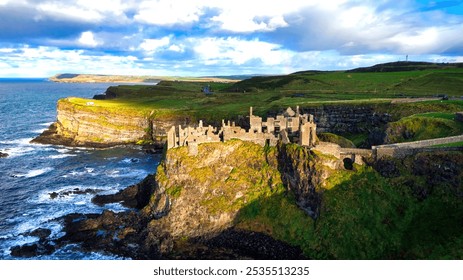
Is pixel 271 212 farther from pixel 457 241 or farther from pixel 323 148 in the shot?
pixel 457 241

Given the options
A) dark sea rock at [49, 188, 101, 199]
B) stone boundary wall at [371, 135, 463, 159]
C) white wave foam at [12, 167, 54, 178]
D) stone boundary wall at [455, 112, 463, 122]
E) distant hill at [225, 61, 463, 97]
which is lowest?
dark sea rock at [49, 188, 101, 199]

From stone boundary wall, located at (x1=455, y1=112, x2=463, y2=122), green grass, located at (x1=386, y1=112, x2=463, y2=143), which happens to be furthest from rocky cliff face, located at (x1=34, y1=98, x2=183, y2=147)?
stone boundary wall, located at (x1=455, y1=112, x2=463, y2=122)

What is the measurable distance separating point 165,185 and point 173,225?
278 inches

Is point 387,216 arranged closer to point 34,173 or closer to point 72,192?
point 72,192

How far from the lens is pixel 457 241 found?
41750 millimetres

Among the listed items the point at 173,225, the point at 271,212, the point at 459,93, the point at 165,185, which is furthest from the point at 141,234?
the point at 459,93

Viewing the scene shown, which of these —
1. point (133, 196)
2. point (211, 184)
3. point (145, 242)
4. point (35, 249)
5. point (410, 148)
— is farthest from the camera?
point (133, 196)

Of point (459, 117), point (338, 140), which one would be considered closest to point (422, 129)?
point (459, 117)

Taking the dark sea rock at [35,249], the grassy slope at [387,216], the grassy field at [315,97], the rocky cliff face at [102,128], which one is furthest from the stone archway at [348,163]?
the rocky cliff face at [102,128]

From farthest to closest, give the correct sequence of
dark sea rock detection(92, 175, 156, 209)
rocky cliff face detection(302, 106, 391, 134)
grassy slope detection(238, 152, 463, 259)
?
rocky cliff face detection(302, 106, 391, 134) < dark sea rock detection(92, 175, 156, 209) < grassy slope detection(238, 152, 463, 259)

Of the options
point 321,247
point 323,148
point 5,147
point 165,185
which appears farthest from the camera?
point 5,147

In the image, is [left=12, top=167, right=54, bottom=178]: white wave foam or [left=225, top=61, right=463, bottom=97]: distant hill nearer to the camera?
[left=12, top=167, right=54, bottom=178]: white wave foam

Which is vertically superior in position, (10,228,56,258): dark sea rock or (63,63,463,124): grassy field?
(63,63,463,124): grassy field

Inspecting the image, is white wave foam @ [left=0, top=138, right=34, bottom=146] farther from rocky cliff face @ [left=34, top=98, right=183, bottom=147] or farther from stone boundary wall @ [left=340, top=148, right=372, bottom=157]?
stone boundary wall @ [left=340, top=148, right=372, bottom=157]
